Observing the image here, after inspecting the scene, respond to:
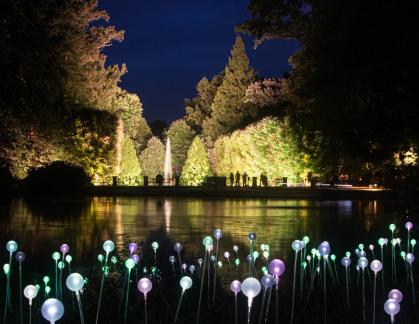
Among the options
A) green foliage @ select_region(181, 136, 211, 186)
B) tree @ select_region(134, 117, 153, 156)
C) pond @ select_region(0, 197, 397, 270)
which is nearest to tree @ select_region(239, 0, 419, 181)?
pond @ select_region(0, 197, 397, 270)

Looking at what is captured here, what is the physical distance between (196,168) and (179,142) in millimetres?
23788

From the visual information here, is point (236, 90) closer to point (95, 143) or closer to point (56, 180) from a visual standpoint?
point (95, 143)

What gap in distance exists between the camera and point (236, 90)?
64.0 metres

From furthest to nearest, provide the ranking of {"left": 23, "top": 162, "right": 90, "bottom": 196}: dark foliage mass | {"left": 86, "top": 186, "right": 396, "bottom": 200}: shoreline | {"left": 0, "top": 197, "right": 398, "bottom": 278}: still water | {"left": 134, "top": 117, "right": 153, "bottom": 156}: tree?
{"left": 134, "top": 117, "right": 153, "bottom": 156}: tree, {"left": 86, "top": 186, "right": 396, "bottom": 200}: shoreline, {"left": 23, "top": 162, "right": 90, "bottom": 196}: dark foliage mass, {"left": 0, "top": 197, "right": 398, "bottom": 278}: still water

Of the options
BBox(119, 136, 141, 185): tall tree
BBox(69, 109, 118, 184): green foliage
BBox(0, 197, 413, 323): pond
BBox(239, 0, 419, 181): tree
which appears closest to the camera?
BBox(0, 197, 413, 323): pond

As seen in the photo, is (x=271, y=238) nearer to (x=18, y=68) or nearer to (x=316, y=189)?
(x=18, y=68)

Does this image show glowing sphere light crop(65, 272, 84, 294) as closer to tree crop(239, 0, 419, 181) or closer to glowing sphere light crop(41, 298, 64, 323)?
glowing sphere light crop(41, 298, 64, 323)

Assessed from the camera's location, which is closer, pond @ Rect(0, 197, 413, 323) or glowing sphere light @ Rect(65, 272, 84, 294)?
glowing sphere light @ Rect(65, 272, 84, 294)

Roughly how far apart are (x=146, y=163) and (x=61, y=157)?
30910mm

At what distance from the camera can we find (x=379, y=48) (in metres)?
11.3

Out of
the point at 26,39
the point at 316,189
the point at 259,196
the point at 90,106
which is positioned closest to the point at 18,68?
the point at 26,39

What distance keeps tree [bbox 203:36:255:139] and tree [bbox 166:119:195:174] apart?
37.9 ft

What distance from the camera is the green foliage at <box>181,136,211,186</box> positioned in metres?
52.7

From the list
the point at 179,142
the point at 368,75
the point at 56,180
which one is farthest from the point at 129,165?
the point at 368,75
